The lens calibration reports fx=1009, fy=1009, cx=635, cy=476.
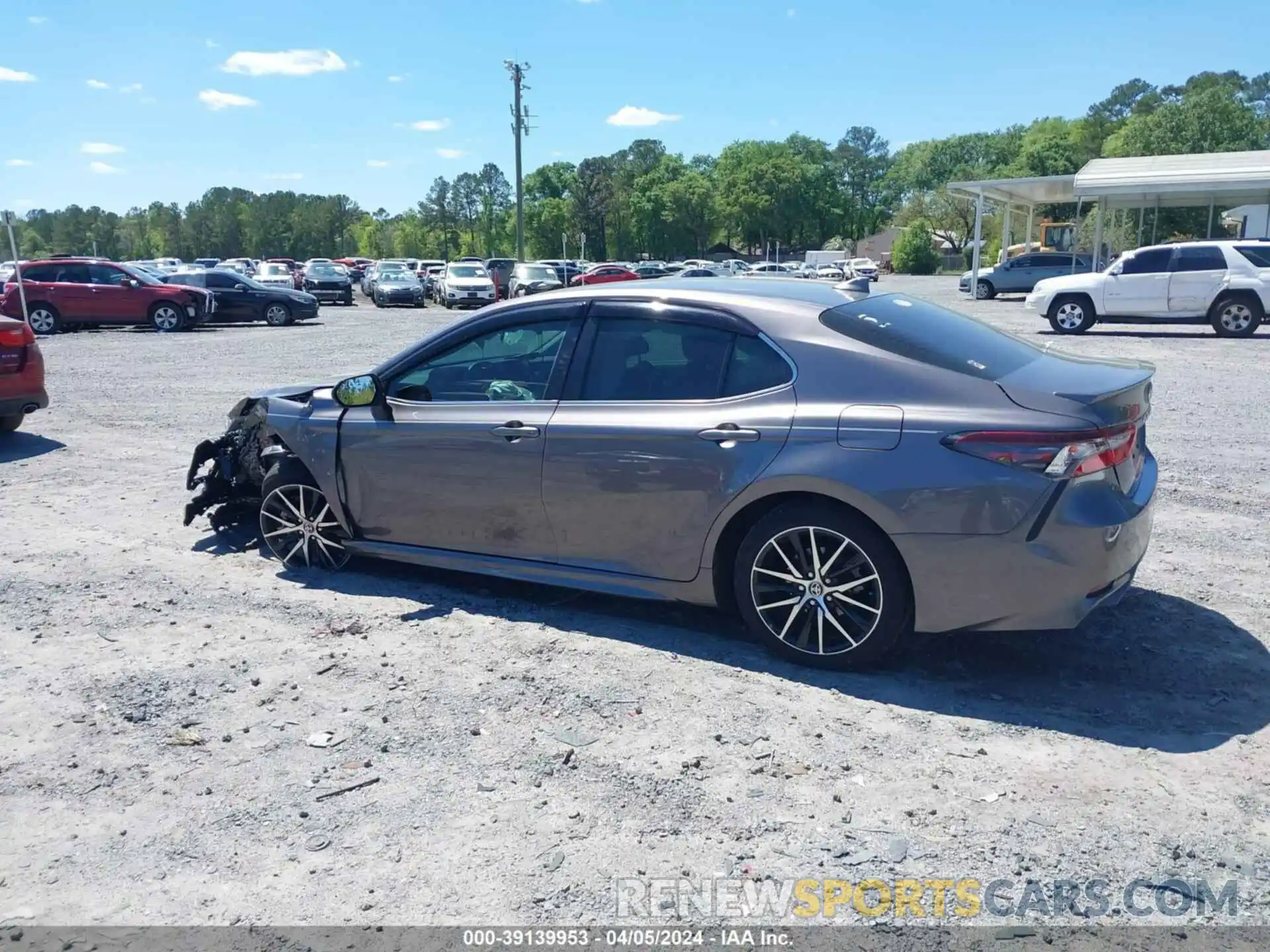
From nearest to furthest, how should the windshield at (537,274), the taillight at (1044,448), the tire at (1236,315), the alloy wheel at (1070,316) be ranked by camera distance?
1. the taillight at (1044,448)
2. the tire at (1236,315)
3. the alloy wheel at (1070,316)
4. the windshield at (537,274)

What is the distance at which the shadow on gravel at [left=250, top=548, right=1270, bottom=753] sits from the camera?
391cm

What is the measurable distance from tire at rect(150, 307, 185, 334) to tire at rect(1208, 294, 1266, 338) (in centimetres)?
2289

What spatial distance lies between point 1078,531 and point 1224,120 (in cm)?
7003

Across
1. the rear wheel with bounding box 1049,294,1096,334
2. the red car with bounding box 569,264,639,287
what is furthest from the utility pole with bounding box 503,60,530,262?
the rear wheel with bounding box 1049,294,1096,334

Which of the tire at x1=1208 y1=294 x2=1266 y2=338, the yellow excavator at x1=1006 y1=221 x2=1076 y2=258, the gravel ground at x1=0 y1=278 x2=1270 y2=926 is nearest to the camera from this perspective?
the gravel ground at x1=0 y1=278 x2=1270 y2=926

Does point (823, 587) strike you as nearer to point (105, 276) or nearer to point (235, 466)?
point (235, 466)

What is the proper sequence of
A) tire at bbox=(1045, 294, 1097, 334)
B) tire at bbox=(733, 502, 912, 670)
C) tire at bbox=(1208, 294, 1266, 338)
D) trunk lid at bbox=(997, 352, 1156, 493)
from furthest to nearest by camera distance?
tire at bbox=(1045, 294, 1097, 334), tire at bbox=(1208, 294, 1266, 338), tire at bbox=(733, 502, 912, 670), trunk lid at bbox=(997, 352, 1156, 493)

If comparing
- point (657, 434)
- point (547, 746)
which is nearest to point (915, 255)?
point (657, 434)

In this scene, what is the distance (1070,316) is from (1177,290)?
1970 millimetres

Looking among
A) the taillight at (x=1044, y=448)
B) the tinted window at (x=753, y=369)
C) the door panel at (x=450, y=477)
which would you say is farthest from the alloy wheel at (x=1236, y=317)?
→ the door panel at (x=450, y=477)

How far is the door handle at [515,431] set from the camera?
4.86m

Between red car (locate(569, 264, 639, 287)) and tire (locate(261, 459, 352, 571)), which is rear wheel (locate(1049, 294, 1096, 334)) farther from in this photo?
red car (locate(569, 264, 639, 287))

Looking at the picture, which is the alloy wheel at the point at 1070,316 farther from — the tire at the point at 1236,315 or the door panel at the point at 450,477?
the door panel at the point at 450,477

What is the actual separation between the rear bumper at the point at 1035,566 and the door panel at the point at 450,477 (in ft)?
5.96
